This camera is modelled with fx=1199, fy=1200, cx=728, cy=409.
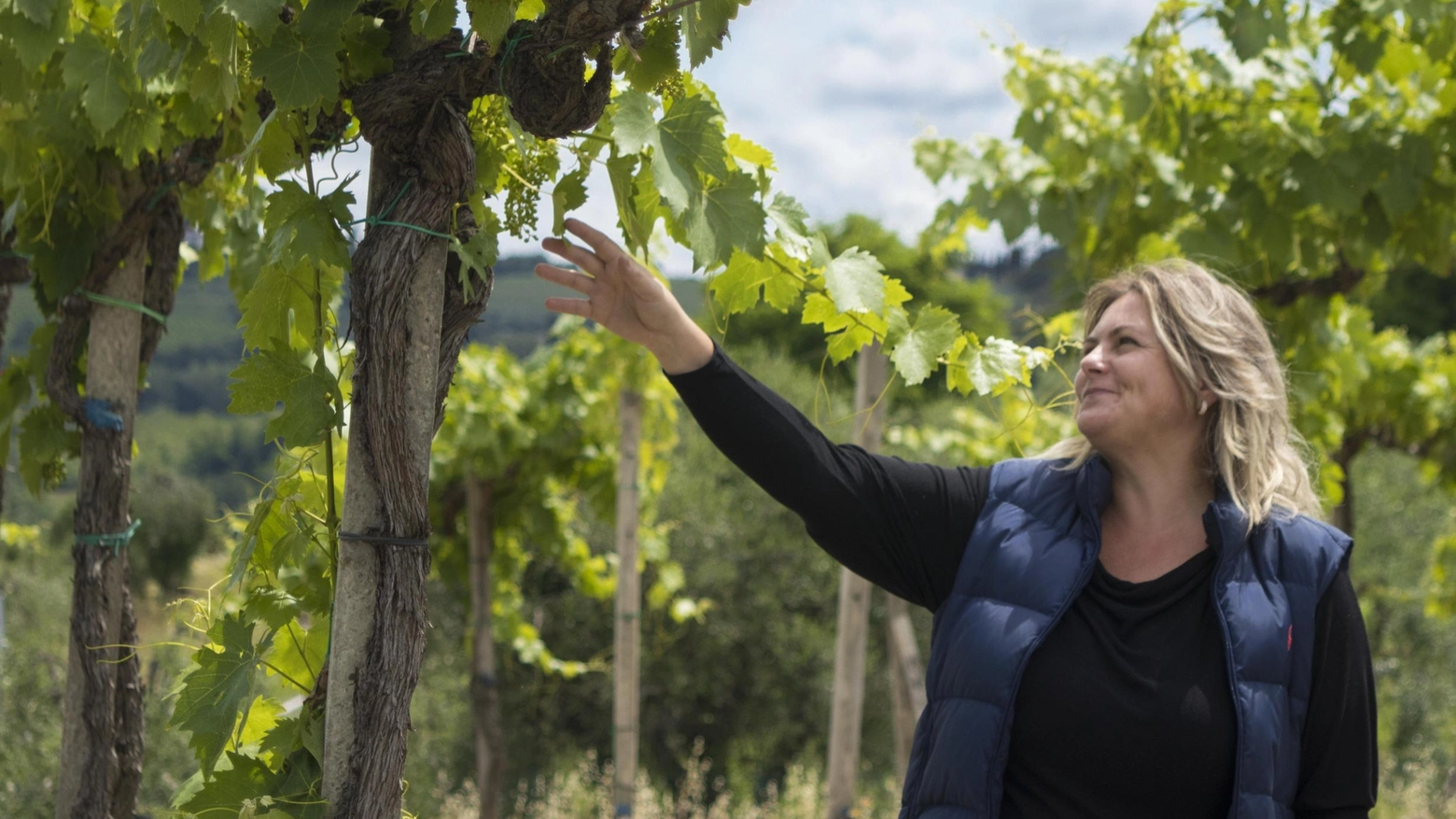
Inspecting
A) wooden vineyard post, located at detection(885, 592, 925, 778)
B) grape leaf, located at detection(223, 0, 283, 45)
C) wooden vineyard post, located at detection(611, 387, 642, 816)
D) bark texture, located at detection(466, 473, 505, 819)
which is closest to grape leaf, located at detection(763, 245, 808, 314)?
grape leaf, located at detection(223, 0, 283, 45)

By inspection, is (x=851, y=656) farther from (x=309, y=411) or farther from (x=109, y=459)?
(x=309, y=411)

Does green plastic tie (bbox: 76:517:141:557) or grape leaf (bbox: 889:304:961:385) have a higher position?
grape leaf (bbox: 889:304:961:385)

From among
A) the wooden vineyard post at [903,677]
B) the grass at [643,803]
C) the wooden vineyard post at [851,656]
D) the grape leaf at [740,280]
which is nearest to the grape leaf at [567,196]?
the grape leaf at [740,280]

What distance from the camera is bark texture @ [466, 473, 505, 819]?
15.4 feet

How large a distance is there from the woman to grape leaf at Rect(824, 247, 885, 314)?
175 mm

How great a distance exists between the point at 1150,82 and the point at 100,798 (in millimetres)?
2772

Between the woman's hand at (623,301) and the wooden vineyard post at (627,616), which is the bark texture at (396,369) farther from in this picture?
the wooden vineyard post at (627,616)

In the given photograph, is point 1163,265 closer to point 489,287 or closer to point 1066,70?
point 489,287

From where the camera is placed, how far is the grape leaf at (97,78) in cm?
153

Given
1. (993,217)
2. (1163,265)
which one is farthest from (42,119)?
(993,217)

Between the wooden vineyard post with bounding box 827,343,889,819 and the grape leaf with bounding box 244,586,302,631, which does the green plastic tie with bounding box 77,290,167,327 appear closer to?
the grape leaf with bounding box 244,586,302,631

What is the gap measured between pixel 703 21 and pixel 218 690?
83cm

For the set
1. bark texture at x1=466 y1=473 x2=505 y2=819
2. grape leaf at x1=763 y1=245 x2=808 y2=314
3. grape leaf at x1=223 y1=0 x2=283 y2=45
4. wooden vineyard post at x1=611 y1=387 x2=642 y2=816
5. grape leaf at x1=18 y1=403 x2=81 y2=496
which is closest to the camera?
grape leaf at x1=223 y1=0 x2=283 y2=45

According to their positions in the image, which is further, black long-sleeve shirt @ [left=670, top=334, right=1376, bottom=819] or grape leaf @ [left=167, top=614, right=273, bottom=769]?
black long-sleeve shirt @ [left=670, top=334, right=1376, bottom=819]
